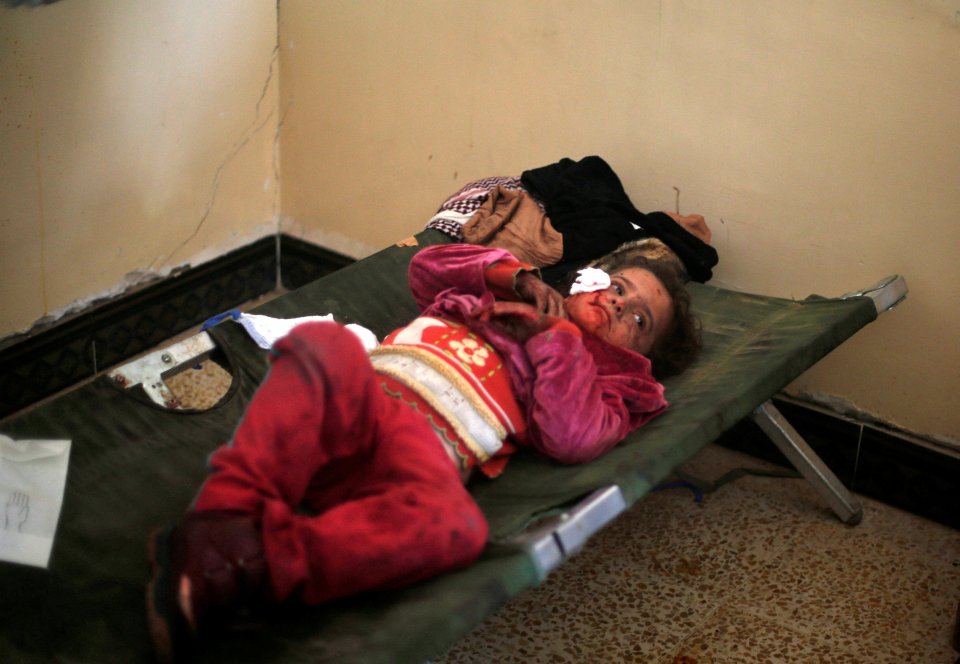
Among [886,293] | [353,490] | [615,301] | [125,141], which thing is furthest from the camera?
[125,141]

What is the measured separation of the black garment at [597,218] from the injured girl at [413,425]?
182 millimetres

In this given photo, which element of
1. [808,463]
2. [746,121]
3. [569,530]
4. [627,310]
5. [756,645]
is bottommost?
[756,645]

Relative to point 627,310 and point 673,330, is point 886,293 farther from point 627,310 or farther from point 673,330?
point 627,310

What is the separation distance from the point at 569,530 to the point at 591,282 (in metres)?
0.65

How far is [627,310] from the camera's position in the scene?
1.97 metres

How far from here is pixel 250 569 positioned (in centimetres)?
134

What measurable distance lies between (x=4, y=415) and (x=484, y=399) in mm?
1460

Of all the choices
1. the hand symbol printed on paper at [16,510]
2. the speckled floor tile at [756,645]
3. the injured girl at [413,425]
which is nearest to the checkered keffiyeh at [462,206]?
the injured girl at [413,425]

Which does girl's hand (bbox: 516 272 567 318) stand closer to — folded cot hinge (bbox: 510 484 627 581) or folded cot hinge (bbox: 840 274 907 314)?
folded cot hinge (bbox: 510 484 627 581)

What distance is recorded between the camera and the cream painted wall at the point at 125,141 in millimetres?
2543

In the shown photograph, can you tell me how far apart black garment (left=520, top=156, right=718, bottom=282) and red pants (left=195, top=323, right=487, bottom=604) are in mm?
901

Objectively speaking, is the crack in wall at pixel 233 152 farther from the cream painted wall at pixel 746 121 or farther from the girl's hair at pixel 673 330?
the girl's hair at pixel 673 330

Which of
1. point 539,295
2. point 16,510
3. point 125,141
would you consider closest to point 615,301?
point 539,295

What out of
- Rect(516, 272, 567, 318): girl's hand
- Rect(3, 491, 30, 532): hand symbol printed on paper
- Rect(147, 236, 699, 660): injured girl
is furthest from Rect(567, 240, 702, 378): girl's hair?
Rect(3, 491, 30, 532): hand symbol printed on paper
